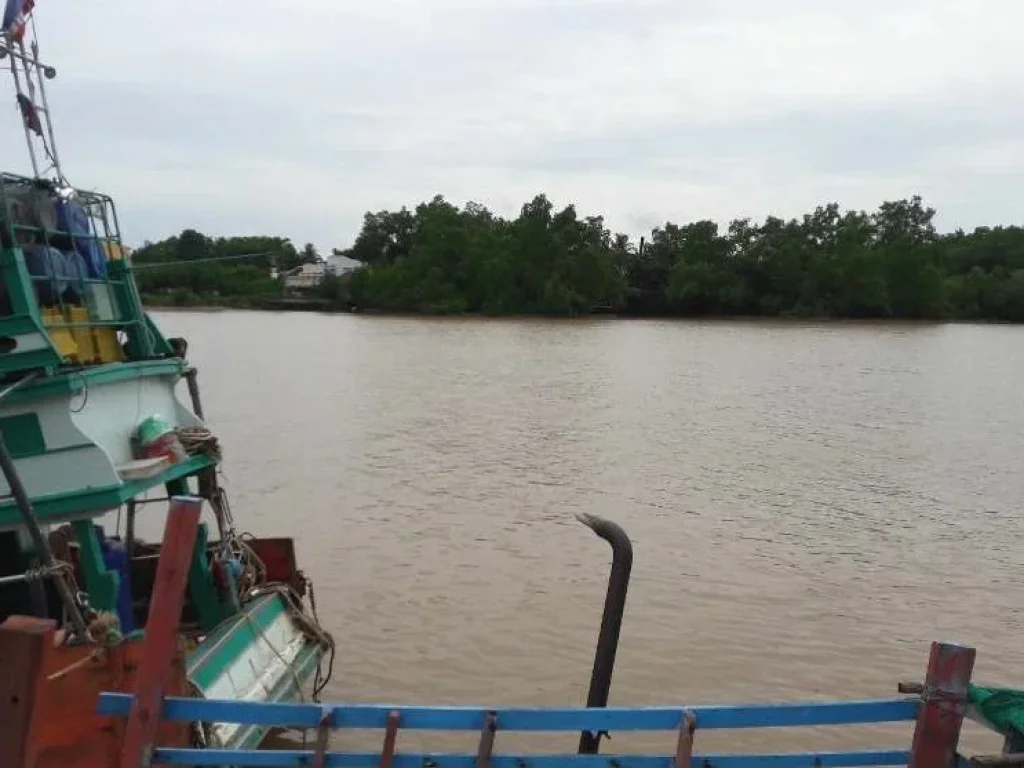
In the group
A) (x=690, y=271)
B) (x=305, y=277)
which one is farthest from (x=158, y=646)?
(x=305, y=277)

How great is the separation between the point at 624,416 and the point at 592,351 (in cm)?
2180

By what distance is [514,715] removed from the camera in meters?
4.25

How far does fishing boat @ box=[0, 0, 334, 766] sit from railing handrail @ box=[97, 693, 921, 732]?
16.8 inches

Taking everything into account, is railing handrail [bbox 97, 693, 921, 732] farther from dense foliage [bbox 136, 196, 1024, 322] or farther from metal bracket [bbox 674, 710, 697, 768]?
dense foliage [bbox 136, 196, 1024, 322]

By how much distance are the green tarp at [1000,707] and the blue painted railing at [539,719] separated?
24 centimetres

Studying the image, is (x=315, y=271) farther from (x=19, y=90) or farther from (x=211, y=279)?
(x=19, y=90)

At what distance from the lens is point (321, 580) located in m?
12.1

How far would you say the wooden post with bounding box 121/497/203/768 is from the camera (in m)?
4.21

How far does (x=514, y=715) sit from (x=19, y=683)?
2.10 metres

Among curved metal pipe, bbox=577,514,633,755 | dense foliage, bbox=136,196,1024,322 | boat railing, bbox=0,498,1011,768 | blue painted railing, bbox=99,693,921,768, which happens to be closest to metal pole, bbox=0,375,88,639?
boat railing, bbox=0,498,1011,768

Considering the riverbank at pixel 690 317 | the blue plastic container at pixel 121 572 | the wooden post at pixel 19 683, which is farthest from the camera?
the riverbank at pixel 690 317

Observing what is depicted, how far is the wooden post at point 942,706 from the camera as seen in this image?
4.12 metres

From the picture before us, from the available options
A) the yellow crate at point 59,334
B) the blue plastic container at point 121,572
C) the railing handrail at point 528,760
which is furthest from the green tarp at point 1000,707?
the yellow crate at point 59,334

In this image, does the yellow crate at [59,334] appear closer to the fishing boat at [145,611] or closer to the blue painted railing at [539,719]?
the fishing boat at [145,611]
